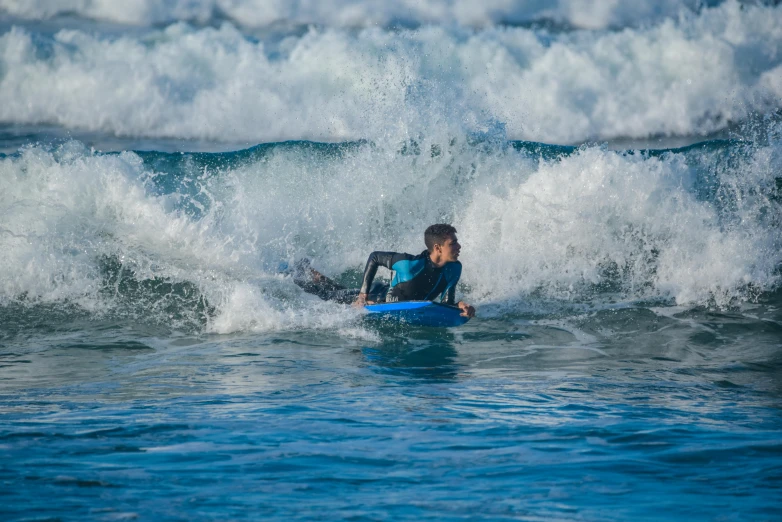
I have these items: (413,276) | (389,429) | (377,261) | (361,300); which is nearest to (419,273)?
(413,276)

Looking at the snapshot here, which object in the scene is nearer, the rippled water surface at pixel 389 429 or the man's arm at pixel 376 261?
the rippled water surface at pixel 389 429

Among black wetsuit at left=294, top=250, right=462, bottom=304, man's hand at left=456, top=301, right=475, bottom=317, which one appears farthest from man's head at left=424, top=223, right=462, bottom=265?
man's hand at left=456, top=301, right=475, bottom=317

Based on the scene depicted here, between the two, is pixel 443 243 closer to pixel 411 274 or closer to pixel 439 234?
pixel 439 234

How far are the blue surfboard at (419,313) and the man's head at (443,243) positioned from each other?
550mm

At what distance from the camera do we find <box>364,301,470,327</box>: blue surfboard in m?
7.84

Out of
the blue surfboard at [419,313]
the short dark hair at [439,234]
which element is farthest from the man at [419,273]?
the blue surfboard at [419,313]

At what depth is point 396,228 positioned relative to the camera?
42.7ft

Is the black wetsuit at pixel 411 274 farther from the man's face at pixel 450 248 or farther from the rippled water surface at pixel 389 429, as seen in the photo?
the rippled water surface at pixel 389 429

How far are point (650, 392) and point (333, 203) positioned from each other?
8.53m

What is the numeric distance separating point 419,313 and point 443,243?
81cm

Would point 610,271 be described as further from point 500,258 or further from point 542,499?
point 542,499

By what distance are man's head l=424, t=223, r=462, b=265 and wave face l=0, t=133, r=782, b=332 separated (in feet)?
4.16

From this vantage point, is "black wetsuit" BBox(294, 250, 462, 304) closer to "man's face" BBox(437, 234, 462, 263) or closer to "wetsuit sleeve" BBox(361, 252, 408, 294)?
"wetsuit sleeve" BBox(361, 252, 408, 294)

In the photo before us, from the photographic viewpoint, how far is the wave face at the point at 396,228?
9.98m
